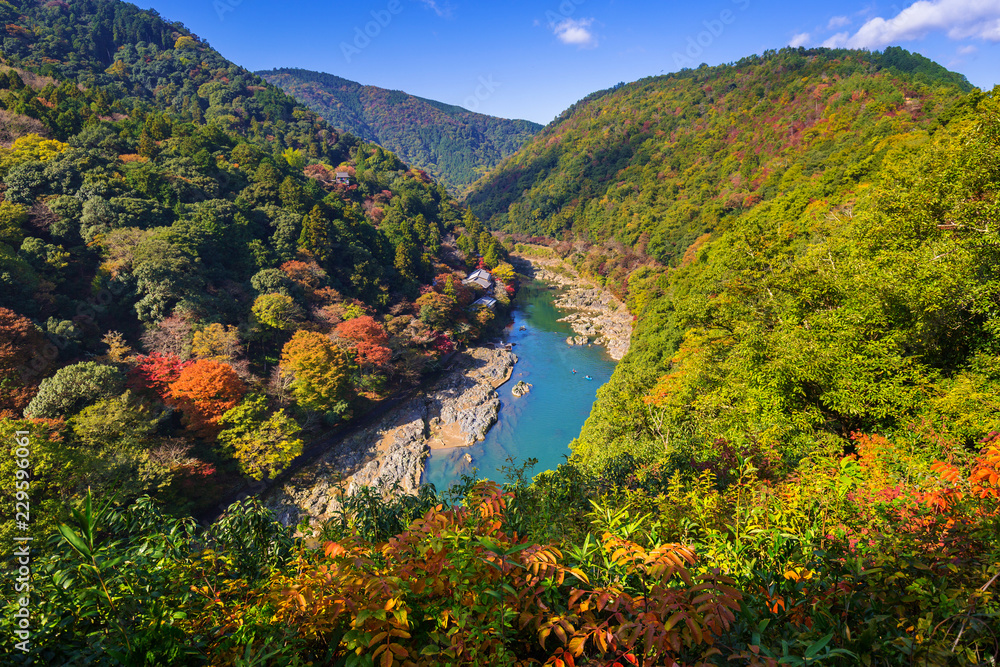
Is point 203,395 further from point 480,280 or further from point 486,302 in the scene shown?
point 480,280

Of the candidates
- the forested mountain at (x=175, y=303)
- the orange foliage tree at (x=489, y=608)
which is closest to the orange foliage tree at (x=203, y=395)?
the forested mountain at (x=175, y=303)

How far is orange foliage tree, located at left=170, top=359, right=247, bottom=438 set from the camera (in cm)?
1573

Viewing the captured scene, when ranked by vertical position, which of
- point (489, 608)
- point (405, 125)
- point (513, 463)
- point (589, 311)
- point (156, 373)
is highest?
point (405, 125)

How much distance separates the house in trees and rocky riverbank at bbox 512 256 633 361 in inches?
360

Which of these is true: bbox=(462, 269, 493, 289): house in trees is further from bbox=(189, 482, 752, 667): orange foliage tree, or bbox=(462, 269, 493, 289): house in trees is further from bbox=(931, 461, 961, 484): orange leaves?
bbox=(189, 482, 752, 667): orange foliage tree

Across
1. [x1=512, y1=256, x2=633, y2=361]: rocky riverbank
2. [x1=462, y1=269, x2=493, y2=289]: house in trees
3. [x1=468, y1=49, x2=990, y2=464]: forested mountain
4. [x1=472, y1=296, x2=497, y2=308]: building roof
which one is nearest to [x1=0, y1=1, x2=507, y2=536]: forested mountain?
[x1=472, y1=296, x2=497, y2=308]: building roof

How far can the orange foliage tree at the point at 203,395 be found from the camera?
51.6 ft

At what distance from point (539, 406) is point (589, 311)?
21.5 metres

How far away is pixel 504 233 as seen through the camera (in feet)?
284

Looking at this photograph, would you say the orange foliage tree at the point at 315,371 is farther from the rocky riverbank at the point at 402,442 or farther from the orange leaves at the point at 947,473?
the orange leaves at the point at 947,473

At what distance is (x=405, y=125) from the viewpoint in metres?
187

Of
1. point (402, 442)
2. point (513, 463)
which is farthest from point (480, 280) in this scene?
point (513, 463)

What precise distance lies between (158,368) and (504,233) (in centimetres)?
7547

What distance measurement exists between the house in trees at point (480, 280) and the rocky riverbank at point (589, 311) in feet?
30.0
